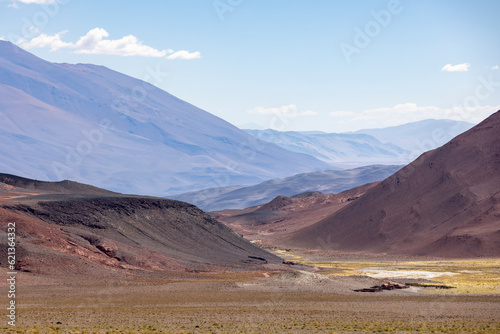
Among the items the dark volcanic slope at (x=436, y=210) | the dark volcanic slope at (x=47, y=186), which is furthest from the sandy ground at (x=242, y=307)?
the dark volcanic slope at (x=47, y=186)

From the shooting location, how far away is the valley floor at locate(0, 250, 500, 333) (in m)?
35.3

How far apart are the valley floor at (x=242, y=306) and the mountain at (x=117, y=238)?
4.80 metres

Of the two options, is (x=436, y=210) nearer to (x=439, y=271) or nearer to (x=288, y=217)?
(x=439, y=271)

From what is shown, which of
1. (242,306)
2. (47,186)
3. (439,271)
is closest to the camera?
(242,306)

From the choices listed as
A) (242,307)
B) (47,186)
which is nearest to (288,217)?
(47,186)

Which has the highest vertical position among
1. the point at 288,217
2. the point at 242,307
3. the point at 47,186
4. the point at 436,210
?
the point at 436,210

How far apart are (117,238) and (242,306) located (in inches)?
1274

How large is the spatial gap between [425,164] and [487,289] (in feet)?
211

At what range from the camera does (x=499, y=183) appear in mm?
105938

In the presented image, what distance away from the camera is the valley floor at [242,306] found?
35.3 meters

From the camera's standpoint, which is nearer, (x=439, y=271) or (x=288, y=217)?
(x=439, y=271)

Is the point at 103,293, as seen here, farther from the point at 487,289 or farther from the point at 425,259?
the point at 425,259

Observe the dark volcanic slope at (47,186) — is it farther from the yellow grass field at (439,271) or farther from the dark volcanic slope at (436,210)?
the dark volcanic slope at (436,210)

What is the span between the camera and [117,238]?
7406 centimetres
